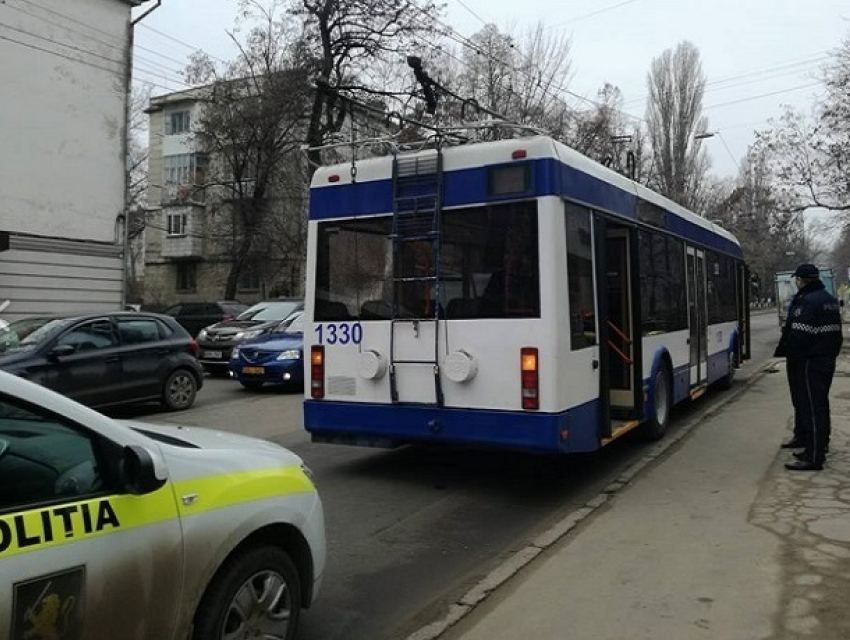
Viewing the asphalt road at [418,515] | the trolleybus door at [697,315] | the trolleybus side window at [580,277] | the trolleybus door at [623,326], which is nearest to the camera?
the asphalt road at [418,515]

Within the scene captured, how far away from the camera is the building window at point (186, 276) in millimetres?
49856

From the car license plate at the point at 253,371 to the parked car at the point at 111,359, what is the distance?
140cm

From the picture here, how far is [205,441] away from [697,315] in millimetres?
8785

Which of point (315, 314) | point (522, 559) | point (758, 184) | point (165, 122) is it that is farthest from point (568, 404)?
point (165, 122)

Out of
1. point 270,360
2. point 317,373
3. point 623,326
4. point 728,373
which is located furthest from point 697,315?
point 270,360

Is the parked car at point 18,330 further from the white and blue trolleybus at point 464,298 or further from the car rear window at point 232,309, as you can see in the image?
the car rear window at point 232,309

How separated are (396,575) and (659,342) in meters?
5.15

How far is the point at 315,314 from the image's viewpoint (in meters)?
7.23

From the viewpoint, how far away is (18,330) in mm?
10664

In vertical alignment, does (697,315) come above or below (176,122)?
below

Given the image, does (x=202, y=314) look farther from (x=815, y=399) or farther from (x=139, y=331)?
(x=815, y=399)

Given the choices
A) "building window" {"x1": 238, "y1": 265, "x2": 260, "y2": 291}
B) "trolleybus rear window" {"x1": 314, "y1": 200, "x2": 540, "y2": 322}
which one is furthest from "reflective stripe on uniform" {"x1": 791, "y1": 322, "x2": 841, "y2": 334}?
"building window" {"x1": 238, "y1": 265, "x2": 260, "y2": 291}

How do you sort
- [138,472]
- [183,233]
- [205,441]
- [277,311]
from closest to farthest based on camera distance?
[138,472]
[205,441]
[277,311]
[183,233]

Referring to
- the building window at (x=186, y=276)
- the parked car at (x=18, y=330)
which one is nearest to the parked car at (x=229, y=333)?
the parked car at (x=18, y=330)
